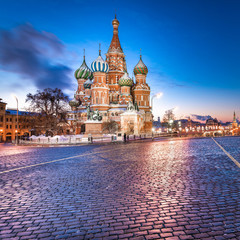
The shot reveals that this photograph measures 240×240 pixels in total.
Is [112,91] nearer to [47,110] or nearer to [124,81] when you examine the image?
[124,81]

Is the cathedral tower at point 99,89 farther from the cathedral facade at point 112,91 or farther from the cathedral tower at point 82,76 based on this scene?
the cathedral tower at point 82,76

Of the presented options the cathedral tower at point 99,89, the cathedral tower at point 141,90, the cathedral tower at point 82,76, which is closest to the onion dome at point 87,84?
the cathedral tower at point 82,76

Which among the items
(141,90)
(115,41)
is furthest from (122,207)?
(115,41)

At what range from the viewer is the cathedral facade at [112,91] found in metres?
55.0

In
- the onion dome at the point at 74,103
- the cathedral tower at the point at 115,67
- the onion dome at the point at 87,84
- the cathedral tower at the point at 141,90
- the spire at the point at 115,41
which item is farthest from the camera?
the spire at the point at 115,41

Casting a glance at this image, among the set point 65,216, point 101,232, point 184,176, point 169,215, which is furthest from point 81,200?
point 184,176

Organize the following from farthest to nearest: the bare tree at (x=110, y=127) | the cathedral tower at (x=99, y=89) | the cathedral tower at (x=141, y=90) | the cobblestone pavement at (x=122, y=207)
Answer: the cathedral tower at (x=141, y=90)
the cathedral tower at (x=99, y=89)
the bare tree at (x=110, y=127)
the cobblestone pavement at (x=122, y=207)

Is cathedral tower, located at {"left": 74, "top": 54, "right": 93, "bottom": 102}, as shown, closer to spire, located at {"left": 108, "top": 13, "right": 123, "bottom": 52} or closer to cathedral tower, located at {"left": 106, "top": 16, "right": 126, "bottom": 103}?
cathedral tower, located at {"left": 106, "top": 16, "right": 126, "bottom": 103}

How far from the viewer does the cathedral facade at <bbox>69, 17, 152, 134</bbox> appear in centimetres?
5503

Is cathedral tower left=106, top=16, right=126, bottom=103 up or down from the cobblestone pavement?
up

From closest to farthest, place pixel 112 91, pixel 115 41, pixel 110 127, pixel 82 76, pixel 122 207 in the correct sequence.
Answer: pixel 122 207 → pixel 110 127 → pixel 112 91 → pixel 115 41 → pixel 82 76

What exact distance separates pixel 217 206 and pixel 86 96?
60267 millimetres

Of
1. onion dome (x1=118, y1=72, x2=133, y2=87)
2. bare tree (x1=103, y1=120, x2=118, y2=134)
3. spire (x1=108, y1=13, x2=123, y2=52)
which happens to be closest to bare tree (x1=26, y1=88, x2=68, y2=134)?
bare tree (x1=103, y1=120, x2=118, y2=134)

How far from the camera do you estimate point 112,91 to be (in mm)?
61688
